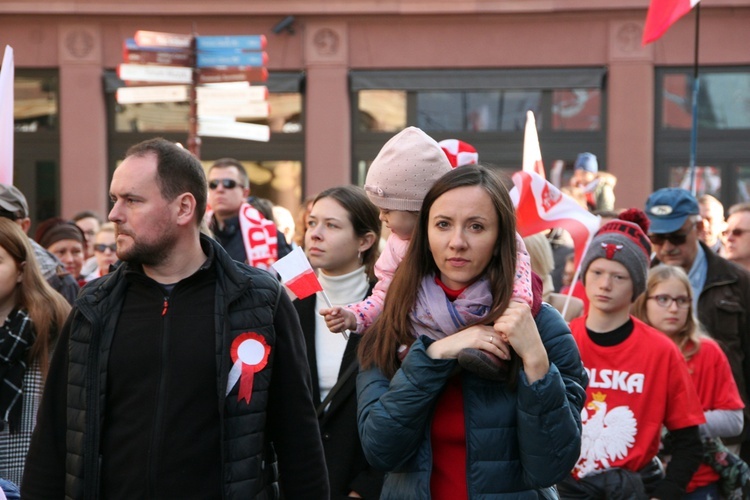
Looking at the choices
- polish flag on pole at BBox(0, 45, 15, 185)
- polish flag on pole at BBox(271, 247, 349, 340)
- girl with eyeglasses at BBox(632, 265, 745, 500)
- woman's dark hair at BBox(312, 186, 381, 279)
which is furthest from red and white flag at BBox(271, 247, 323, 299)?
girl with eyeglasses at BBox(632, 265, 745, 500)

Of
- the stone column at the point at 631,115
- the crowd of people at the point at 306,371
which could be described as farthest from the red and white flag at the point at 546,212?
the stone column at the point at 631,115

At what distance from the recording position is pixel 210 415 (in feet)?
11.2

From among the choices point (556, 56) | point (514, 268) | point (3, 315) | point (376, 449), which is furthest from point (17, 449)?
point (556, 56)

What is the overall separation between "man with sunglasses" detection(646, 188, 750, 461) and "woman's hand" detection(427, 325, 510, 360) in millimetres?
3306

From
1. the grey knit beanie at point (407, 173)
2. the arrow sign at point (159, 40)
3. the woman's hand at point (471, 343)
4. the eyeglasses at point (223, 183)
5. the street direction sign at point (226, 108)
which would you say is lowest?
the woman's hand at point (471, 343)

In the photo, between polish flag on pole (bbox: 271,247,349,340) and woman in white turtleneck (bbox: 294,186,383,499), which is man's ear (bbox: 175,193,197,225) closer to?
polish flag on pole (bbox: 271,247,349,340)

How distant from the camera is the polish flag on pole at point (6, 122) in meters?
5.53

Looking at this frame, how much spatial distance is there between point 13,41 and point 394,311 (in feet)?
51.9

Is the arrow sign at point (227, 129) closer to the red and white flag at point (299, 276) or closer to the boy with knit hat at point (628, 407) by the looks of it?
the boy with knit hat at point (628, 407)

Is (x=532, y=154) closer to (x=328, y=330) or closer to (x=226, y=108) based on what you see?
(x=328, y=330)

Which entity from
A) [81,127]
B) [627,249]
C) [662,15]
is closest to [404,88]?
[81,127]

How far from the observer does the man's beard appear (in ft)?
11.3

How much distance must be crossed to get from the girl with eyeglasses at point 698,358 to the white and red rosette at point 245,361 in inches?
97.0

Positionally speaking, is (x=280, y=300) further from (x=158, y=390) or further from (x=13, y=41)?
(x=13, y=41)
